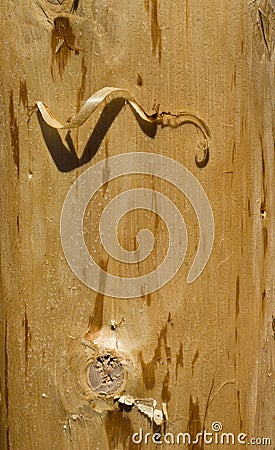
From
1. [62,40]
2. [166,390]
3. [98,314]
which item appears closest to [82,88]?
[62,40]

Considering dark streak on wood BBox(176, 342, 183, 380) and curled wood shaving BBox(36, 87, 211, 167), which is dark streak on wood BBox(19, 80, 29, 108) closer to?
curled wood shaving BBox(36, 87, 211, 167)

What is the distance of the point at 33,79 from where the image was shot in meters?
0.68

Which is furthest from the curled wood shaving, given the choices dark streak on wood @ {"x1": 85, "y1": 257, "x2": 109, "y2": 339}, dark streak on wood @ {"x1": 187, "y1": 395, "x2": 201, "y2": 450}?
dark streak on wood @ {"x1": 187, "y1": 395, "x2": 201, "y2": 450}

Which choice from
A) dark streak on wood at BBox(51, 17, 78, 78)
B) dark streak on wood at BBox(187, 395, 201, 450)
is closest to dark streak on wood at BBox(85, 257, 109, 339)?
dark streak on wood at BBox(187, 395, 201, 450)

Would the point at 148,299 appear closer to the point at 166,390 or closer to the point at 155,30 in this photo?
the point at 166,390

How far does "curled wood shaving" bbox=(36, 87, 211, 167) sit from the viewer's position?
667mm

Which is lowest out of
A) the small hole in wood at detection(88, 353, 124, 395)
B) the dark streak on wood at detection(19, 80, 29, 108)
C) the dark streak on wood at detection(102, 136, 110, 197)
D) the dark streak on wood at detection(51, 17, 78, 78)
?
the small hole in wood at detection(88, 353, 124, 395)

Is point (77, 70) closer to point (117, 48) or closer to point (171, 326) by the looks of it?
point (117, 48)

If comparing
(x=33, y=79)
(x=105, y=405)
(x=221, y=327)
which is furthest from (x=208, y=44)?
(x=105, y=405)

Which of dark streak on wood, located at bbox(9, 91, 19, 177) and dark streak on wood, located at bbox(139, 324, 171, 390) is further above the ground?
dark streak on wood, located at bbox(9, 91, 19, 177)

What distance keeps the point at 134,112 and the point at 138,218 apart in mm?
123

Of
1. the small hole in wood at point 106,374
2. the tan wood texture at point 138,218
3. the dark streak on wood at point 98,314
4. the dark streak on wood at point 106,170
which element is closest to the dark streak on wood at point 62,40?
the tan wood texture at point 138,218

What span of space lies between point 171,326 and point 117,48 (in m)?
0.33

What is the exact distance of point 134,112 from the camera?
26.7 inches
